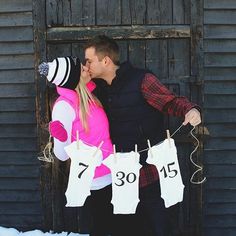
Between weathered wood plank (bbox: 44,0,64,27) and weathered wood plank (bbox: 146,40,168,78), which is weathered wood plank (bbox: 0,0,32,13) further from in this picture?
weathered wood plank (bbox: 146,40,168,78)

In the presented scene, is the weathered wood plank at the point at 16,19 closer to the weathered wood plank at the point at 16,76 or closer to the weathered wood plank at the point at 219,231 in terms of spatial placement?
the weathered wood plank at the point at 16,76

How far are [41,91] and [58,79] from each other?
95 centimetres

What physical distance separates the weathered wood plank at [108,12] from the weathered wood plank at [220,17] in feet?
2.45

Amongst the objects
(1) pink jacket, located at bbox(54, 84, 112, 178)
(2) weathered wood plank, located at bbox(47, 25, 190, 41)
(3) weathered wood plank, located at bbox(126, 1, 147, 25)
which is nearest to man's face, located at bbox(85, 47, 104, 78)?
(1) pink jacket, located at bbox(54, 84, 112, 178)

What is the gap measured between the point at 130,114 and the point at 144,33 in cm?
102

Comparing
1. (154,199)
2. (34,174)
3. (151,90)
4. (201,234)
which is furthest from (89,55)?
(201,234)

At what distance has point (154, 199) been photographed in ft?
12.6

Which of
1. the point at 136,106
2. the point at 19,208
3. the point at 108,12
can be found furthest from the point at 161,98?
the point at 19,208

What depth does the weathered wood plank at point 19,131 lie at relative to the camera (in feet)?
15.5

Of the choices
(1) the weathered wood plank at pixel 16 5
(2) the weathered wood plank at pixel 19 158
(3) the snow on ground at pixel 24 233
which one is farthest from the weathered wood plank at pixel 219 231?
(1) the weathered wood plank at pixel 16 5

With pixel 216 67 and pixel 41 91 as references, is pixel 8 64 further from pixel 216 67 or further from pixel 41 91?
pixel 216 67

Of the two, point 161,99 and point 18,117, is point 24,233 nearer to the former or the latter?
point 18,117

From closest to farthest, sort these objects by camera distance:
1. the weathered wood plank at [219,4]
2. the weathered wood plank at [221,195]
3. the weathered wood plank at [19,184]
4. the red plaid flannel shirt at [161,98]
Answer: the red plaid flannel shirt at [161,98], the weathered wood plank at [219,4], the weathered wood plank at [221,195], the weathered wood plank at [19,184]

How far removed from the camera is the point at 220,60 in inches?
178
